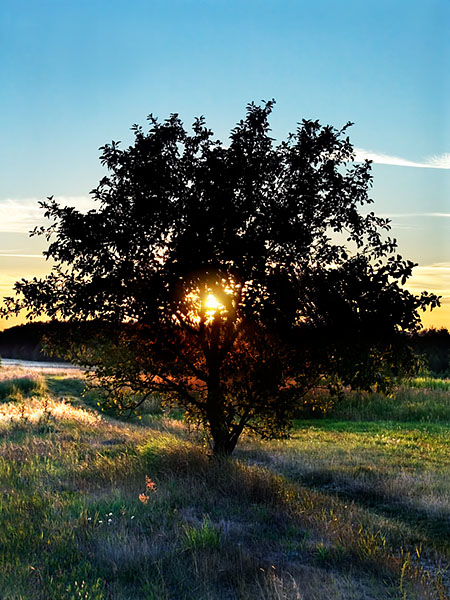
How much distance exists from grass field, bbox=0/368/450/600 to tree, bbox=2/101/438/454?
1.95m

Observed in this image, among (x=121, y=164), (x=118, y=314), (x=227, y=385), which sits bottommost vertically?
(x=227, y=385)

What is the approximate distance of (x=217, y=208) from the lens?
1148cm

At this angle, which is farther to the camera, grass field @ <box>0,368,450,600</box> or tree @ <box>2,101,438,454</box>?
tree @ <box>2,101,438,454</box>

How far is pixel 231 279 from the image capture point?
11.2m

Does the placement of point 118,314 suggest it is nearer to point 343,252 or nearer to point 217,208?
point 217,208

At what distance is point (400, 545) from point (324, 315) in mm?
3999

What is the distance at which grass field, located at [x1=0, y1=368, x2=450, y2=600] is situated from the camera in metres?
6.46

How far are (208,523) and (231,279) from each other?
4.54 metres

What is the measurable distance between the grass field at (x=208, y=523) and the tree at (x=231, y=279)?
1951 mm

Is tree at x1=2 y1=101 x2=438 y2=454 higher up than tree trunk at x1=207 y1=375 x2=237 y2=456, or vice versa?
tree at x1=2 y1=101 x2=438 y2=454

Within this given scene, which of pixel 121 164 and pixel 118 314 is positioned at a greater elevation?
pixel 121 164

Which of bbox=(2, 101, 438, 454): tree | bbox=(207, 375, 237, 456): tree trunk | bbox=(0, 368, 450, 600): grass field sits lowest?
bbox=(0, 368, 450, 600): grass field

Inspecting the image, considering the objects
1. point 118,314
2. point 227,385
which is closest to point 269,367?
point 227,385

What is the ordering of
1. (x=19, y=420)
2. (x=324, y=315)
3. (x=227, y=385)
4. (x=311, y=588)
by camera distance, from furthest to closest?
(x=19, y=420) → (x=227, y=385) → (x=324, y=315) → (x=311, y=588)
